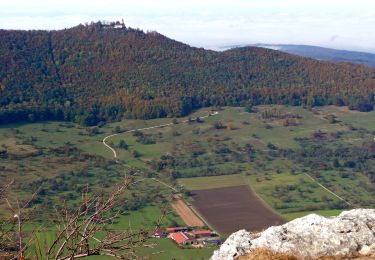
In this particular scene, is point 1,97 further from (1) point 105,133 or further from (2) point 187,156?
(2) point 187,156

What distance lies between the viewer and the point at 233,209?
46.2 meters

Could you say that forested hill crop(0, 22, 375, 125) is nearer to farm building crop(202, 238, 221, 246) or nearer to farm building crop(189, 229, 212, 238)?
farm building crop(189, 229, 212, 238)

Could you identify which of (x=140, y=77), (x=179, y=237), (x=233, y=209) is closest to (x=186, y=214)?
(x=233, y=209)

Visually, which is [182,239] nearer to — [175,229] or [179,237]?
[179,237]

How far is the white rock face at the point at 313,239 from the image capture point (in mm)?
9305

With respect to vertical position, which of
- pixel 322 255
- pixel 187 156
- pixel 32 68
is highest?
pixel 322 255

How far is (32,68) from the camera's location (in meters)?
97.4

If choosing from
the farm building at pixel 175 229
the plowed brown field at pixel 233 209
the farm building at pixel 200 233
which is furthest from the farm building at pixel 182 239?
the plowed brown field at pixel 233 209

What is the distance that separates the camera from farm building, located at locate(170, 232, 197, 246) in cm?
3417

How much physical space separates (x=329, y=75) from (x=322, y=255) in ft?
338

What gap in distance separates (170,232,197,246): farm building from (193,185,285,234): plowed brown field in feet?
12.8

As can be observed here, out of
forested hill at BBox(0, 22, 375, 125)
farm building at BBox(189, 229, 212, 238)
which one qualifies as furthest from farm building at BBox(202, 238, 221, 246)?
forested hill at BBox(0, 22, 375, 125)

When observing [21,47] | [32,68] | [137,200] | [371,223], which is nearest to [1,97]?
[32,68]

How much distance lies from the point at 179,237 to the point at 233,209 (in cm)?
1209
